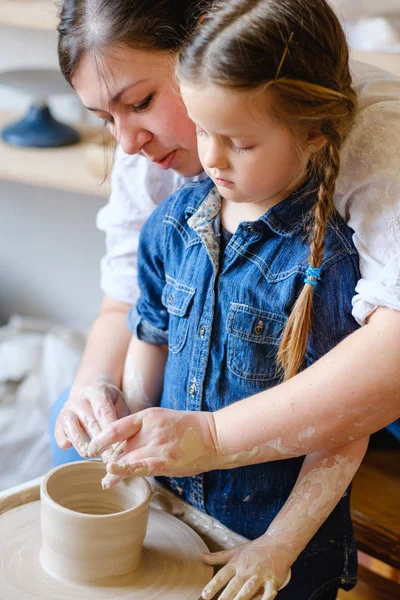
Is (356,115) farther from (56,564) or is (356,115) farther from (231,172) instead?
(56,564)

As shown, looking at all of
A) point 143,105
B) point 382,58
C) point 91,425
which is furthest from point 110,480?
point 382,58

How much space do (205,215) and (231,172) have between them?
160 mm

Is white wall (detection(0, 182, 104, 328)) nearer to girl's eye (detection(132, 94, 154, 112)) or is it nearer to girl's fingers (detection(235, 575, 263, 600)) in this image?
girl's eye (detection(132, 94, 154, 112))

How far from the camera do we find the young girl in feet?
2.70

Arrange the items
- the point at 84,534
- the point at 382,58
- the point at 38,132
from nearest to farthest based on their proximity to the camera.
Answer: the point at 84,534 → the point at 382,58 → the point at 38,132

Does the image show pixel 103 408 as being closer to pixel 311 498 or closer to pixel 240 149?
pixel 311 498

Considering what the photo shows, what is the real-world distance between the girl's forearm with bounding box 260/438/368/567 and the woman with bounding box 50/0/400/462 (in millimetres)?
42

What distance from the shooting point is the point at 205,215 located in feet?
3.39

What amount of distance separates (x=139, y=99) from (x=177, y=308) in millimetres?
288

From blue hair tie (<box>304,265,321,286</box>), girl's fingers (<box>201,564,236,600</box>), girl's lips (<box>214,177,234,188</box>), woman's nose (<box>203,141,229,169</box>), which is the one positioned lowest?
girl's fingers (<box>201,564,236,600</box>)

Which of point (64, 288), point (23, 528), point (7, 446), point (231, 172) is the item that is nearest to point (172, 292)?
point (231, 172)

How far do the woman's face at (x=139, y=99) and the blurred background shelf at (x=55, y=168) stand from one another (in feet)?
2.06

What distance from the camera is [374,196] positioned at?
926mm

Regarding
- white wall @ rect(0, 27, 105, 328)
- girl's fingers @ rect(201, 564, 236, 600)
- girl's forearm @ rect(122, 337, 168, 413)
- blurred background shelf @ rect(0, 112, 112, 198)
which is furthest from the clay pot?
white wall @ rect(0, 27, 105, 328)
